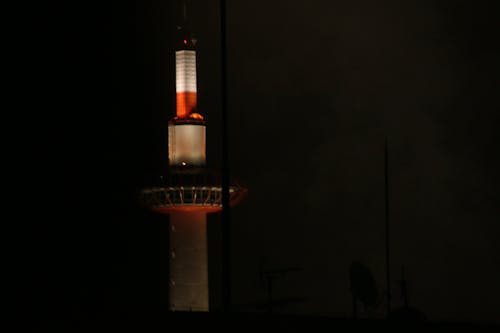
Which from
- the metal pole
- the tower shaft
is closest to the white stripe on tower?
the tower shaft

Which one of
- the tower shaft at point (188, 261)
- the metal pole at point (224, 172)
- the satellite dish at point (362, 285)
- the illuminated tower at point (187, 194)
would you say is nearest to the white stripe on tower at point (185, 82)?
the illuminated tower at point (187, 194)

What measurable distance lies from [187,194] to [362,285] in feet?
122

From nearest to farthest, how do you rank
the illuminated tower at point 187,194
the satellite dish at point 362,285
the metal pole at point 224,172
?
the metal pole at point 224,172 → the satellite dish at point 362,285 → the illuminated tower at point 187,194

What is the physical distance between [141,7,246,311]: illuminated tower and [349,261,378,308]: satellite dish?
36.4m

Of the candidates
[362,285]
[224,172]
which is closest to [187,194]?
[362,285]

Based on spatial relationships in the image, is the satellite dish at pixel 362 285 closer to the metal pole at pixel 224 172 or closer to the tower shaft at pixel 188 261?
the metal pole at pixel 224 172

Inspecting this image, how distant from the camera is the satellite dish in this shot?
181ft

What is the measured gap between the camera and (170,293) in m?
94.4

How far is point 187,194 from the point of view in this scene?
92.9 metres

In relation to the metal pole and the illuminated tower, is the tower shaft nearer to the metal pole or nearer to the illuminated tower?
the illuminated tower

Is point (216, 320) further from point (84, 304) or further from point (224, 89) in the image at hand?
point (224, 89)

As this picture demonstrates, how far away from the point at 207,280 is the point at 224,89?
2493 inches

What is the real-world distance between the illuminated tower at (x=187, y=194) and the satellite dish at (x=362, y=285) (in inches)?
1435

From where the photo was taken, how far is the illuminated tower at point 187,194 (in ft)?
Result: 305
